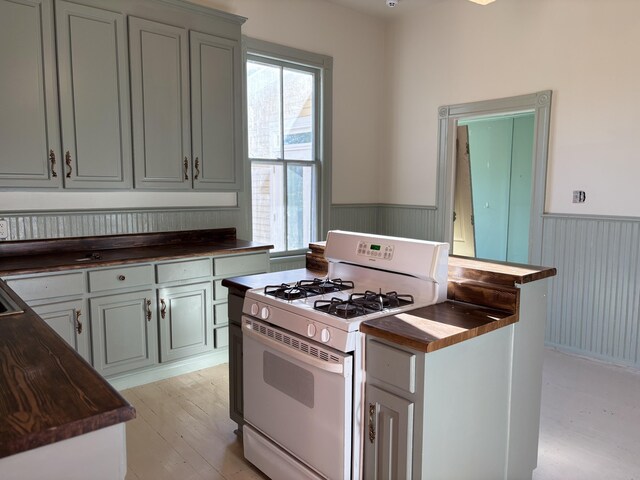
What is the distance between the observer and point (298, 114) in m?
4.75

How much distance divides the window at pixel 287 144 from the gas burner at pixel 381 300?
259cm

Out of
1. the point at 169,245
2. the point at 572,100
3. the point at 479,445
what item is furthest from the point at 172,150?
the point at 572,100

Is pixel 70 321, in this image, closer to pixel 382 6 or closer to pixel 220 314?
pixel 220 314

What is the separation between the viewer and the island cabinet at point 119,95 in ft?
9.61

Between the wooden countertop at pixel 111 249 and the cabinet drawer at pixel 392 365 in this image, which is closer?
the cabinet drawer at pixel 392 365

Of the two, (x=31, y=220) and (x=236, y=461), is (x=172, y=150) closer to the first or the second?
(x=31, y=220)

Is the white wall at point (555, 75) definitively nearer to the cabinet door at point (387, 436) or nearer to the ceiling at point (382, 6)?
→ the ceiling at point (382, 6)

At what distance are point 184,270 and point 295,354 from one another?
167cm

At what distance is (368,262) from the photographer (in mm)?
2211

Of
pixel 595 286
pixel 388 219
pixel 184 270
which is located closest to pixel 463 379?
pixel 184 270

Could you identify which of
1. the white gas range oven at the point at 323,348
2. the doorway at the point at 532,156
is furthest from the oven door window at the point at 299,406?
the doorway at the point at 532,156

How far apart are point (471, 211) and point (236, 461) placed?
161 inches

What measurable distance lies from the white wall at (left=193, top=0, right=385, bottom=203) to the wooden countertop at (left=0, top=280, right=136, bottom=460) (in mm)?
3677

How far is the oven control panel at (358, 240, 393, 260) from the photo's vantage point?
212 centimetres
